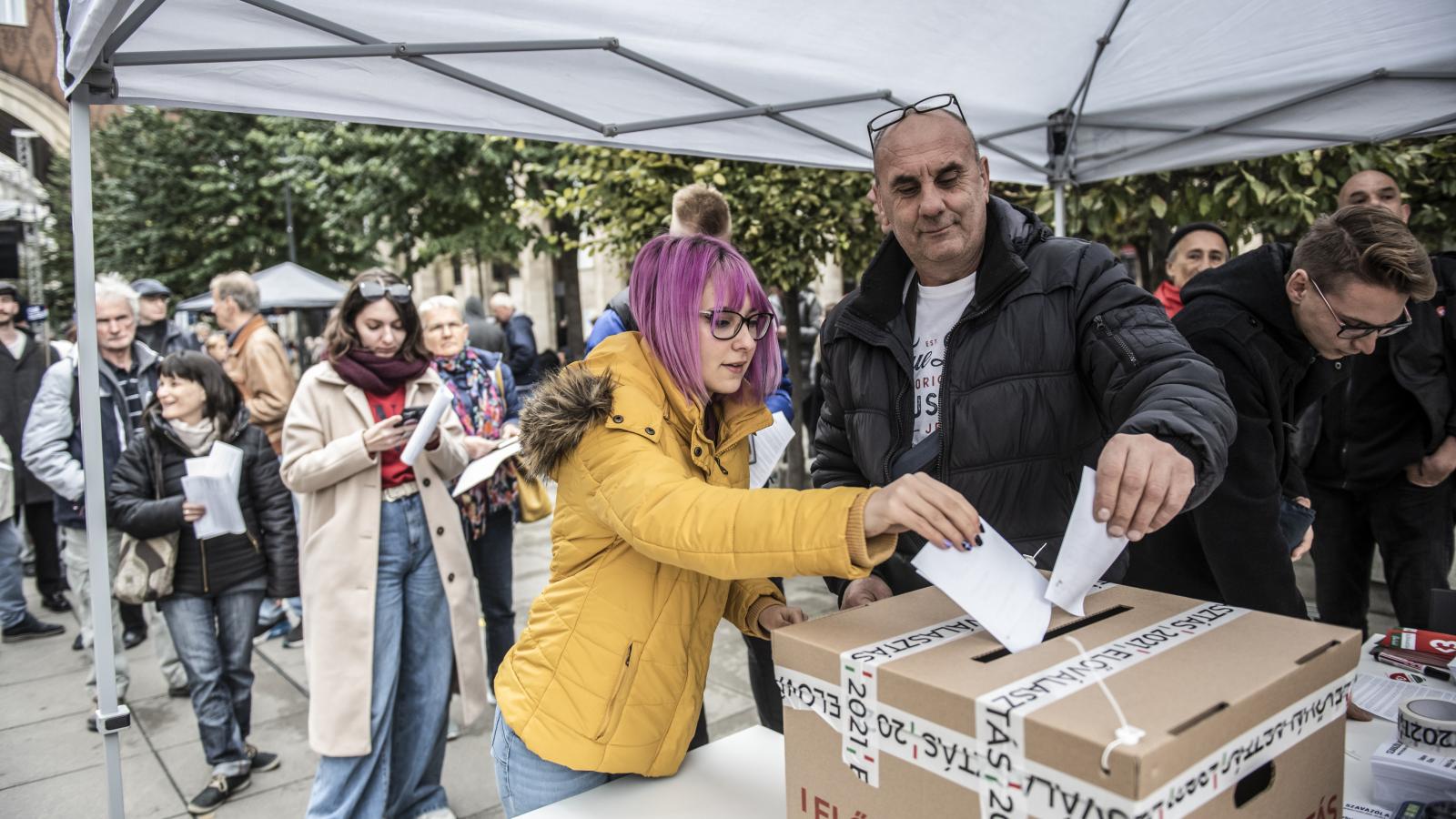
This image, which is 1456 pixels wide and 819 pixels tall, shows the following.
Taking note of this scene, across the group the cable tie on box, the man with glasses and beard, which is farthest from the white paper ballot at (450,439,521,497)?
the cable tie on box

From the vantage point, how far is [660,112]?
3.52 meters

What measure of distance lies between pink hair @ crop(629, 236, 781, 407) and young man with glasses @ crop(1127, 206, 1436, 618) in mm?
1246

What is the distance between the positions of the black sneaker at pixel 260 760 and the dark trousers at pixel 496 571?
3.45ft

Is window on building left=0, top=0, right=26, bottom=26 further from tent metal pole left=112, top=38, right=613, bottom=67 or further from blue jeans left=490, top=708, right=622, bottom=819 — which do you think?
blue jeans left=490, top=708, right=622, bottom=819

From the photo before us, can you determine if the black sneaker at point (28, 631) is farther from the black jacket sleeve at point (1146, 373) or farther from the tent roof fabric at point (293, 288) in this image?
the black jacket sleeve at point (1146, 373)

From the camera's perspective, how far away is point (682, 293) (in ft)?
5.44

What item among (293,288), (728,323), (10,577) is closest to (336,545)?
(728,323)

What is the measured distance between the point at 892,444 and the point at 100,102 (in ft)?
7.25

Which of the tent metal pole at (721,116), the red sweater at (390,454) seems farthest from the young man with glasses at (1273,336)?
the red sweater at (390,454)

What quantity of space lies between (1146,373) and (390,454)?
2.53m

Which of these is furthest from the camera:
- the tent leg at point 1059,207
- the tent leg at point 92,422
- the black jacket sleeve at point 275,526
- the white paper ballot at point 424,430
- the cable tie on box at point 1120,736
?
the tent leg at point 1059,207

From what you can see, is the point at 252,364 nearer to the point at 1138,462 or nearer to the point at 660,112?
the point at 660,112

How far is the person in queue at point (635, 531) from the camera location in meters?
1.54

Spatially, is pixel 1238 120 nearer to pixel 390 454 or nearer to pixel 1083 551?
pixel 1083 551
